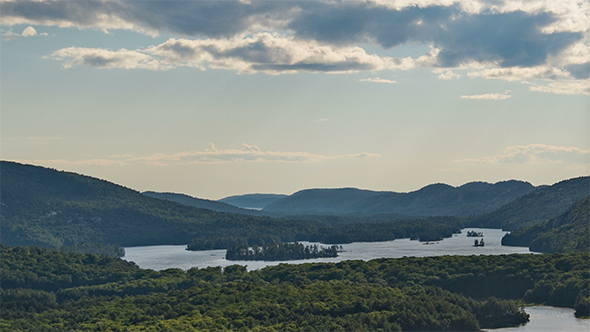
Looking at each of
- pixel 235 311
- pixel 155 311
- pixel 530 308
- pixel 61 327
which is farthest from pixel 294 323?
pixel 530 308

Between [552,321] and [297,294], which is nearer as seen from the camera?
[552,321]

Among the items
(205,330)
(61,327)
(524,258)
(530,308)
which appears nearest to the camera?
(205,330)

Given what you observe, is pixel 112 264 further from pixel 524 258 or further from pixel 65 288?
pixel 524 258

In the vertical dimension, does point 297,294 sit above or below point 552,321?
above

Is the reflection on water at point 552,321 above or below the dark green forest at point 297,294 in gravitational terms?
below

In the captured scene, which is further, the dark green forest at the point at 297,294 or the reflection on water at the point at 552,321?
the reflection on water at the point at 552,321

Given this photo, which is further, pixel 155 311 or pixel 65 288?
pixel 65 288
